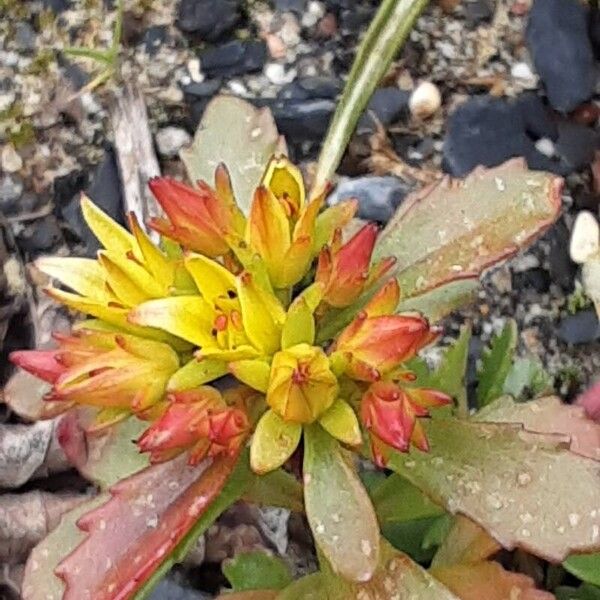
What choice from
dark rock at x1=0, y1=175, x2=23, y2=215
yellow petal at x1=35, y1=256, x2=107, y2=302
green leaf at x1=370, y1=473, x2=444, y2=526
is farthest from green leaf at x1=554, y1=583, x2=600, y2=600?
dark rock at x1=0, y1=175, x2=23, y2=215

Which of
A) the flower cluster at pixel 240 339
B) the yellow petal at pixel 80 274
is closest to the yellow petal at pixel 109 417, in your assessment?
the flower cluster at pixel 240 339

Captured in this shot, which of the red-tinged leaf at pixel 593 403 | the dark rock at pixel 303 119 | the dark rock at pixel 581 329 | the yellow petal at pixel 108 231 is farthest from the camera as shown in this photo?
the dark rock at pixel 303 119

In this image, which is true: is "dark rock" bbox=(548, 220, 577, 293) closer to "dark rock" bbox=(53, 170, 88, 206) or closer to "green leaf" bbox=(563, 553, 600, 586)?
"green leaf" bbox=(563, 553, 600, 586)

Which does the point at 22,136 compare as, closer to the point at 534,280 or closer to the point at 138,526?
the point at 534,280

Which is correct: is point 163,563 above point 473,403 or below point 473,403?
above

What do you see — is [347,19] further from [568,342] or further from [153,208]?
[568,342]

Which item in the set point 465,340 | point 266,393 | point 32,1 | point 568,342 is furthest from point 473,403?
point 32,1

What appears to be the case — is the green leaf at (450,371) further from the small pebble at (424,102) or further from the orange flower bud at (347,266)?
the small pebble at (424,102)
